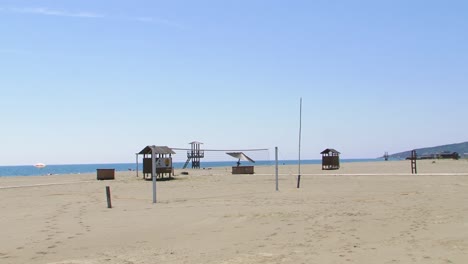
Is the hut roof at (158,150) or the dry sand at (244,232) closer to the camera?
the dry sand at (244,232)

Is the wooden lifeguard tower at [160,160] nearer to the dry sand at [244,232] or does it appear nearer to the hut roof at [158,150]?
the hut roof at [158,150]

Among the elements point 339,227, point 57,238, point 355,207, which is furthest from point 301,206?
point 57,238

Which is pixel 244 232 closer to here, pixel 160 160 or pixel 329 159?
pixel 160 160

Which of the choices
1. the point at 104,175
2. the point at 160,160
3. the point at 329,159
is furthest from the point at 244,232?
the point at 329,159

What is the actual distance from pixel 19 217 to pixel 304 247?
8.30 meters

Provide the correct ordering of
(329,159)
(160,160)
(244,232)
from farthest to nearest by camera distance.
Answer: (329,159), (160,160), (244,232)

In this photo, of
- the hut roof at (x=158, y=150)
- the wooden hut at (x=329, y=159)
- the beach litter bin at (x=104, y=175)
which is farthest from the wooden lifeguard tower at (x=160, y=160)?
the wooden hut at (x=329, y=159)

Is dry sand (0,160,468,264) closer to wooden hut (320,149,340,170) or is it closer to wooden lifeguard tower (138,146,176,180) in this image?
wooden lifeguard tower (138,146,176,180)

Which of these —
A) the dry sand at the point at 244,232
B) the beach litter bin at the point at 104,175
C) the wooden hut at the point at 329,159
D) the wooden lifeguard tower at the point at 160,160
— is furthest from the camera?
the wooden hut at the point at 329,159

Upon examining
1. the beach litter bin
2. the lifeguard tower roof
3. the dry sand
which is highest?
the lifeguard tower roof

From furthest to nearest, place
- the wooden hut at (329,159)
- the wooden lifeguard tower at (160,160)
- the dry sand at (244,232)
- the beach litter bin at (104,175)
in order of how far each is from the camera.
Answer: the wooden hut at (329,159), the beach litter bin at (104,175), the wooden lifeguard tower at (160,160), the dry sand at (244,232)

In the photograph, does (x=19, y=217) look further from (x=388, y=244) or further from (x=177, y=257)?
(x=388, y=244)

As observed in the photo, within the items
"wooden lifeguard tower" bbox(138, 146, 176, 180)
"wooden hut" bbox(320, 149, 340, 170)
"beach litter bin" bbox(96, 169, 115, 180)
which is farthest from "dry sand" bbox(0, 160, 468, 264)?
"wooden hut" bbox(320, 149, 340, 170)

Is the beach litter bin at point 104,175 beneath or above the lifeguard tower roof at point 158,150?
beneath
